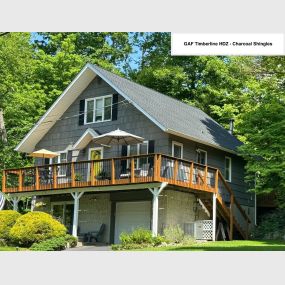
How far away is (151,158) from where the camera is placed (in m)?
26.3

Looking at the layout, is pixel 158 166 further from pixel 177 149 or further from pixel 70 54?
pixel 70 54

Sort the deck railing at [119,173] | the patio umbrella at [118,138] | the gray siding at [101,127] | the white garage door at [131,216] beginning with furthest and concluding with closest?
1. the gray siding at [101,127]
2. the white garage door at [131,216]
3. the patio umbrella at [118,138]
4. the deck railing at [119,173]

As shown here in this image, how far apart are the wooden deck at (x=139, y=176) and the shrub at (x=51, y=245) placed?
10.2 ft

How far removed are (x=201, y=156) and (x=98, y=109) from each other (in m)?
5.57

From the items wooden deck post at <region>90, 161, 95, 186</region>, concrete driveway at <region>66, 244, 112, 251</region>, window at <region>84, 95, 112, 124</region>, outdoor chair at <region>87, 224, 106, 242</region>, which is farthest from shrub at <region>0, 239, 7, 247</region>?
window at <region>84, 95, 112, 124</region>

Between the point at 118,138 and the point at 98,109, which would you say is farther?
the point at 98,109

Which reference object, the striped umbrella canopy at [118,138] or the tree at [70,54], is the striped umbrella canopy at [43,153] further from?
the tree at [70,54]

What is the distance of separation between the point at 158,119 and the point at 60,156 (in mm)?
7446

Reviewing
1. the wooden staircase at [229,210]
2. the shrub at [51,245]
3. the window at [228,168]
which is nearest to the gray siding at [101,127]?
the wooden staircase at [229,210]

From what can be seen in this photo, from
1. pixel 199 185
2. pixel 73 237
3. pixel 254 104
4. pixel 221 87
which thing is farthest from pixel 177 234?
pixel 221 87

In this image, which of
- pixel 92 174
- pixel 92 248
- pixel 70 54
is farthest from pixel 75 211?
pixel 70 54

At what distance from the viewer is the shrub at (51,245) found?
2339 cm

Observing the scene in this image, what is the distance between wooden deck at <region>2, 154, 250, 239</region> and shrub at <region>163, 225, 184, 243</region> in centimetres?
185

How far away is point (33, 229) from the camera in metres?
24.6
